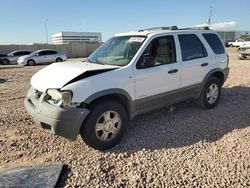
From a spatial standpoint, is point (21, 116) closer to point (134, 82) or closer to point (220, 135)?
point (134, 82)

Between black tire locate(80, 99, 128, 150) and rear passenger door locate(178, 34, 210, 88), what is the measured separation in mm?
1766

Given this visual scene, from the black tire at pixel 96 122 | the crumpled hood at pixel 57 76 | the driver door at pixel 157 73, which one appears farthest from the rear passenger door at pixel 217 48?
the black tire at pixel 96 122

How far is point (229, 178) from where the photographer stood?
3.33 m

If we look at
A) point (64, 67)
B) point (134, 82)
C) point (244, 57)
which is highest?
point (64, 67)

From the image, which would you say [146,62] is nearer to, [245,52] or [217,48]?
[217,48]

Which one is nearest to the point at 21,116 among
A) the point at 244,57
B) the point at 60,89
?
the point at 60,89

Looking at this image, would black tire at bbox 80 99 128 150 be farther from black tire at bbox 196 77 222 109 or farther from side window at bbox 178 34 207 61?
black tire at bbox 196 77 222 109

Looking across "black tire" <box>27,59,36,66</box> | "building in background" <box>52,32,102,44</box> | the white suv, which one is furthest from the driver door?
"building in background" <box>52,32,102,44</box>

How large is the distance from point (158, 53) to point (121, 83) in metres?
1.14

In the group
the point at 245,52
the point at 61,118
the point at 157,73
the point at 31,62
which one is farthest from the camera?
the point at 31,62

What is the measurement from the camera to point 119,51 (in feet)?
16.3

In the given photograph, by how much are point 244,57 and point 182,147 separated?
64.2 ft

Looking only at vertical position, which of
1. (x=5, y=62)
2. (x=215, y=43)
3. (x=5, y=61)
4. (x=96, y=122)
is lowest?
(x=5, y=62)

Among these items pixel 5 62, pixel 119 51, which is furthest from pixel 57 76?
pixel 5 62
